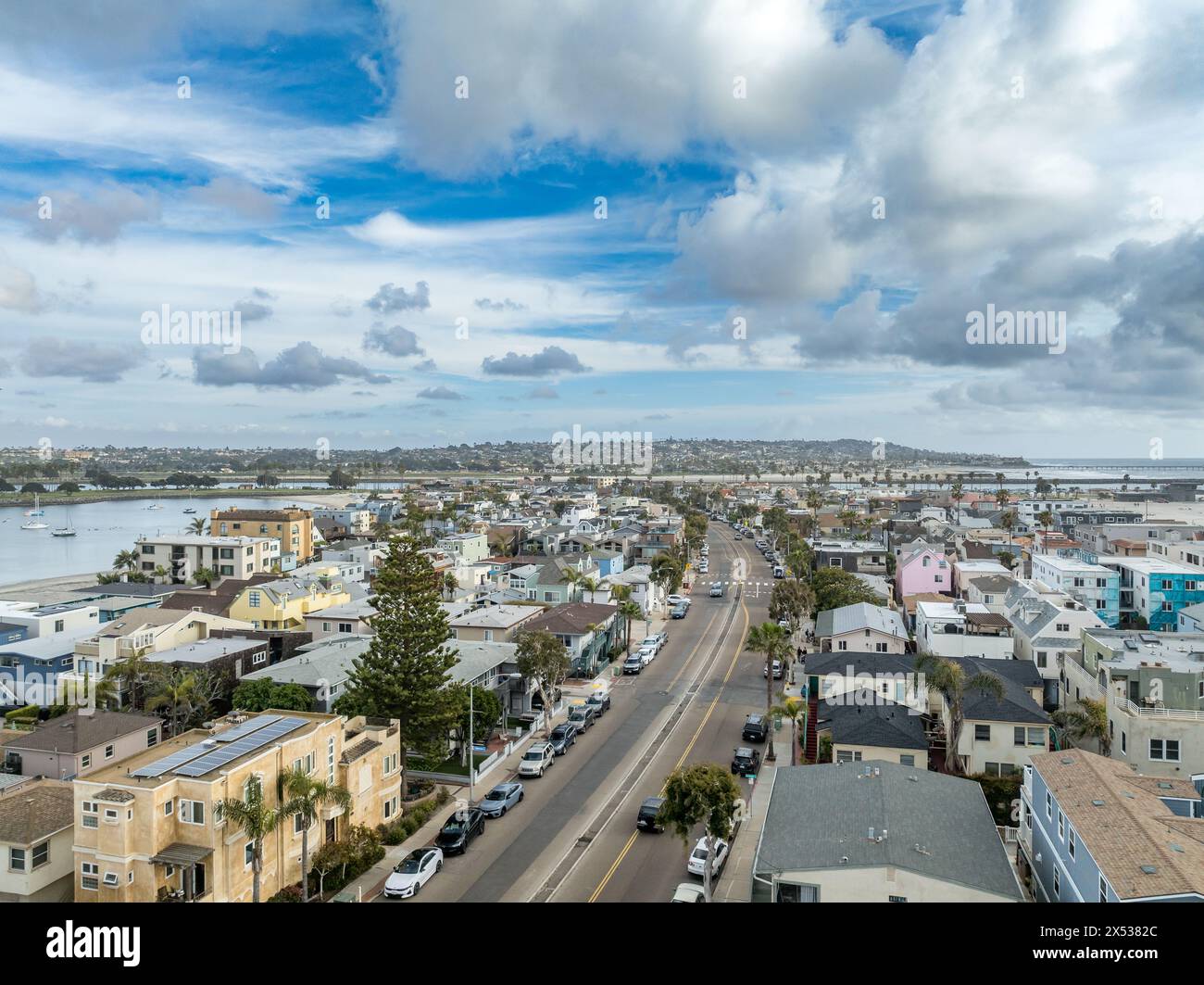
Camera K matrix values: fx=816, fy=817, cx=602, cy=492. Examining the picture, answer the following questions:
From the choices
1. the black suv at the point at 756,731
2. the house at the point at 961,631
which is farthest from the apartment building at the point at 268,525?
the black suv at the point at 756,731

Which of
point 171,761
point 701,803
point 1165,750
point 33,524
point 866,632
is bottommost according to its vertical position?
point 1165,750

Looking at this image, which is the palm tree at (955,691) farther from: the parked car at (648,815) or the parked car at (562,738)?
the parked car at (562,738)

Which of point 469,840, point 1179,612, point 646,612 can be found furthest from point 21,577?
point 1179,612

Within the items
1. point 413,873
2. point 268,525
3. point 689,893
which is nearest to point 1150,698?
point 689,893

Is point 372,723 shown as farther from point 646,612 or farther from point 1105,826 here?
point 646,612

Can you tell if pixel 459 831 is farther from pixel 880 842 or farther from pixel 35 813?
pixel 880 842

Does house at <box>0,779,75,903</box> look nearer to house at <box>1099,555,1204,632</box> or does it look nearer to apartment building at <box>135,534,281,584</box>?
apartment building at <box>135,534,281,584</box>
